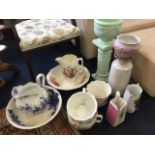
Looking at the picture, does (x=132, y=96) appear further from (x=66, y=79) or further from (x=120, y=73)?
(x=66, y=79)

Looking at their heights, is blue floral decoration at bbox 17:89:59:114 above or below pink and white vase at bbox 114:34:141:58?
below

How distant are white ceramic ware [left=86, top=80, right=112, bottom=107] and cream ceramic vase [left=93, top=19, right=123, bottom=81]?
0.51ft

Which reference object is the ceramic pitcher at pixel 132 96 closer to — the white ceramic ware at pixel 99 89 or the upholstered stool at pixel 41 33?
the white ceramic ware at pixel 99 89

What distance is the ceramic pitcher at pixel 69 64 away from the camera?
138cm

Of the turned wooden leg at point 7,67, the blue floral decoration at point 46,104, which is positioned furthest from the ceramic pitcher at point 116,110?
the turned wooden leg at point 7,67

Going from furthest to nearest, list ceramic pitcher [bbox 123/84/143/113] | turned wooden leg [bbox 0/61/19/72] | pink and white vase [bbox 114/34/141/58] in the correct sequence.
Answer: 1. turned wooden leg [bbox 0/61/19/72]
2. ceramic pitcher [bbox 123/84/143/113]
3. pink and white vase [bbox 114/34/141/58]

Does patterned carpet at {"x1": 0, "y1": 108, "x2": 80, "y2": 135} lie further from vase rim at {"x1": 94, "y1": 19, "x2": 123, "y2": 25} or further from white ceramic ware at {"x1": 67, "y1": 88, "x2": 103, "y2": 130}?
vase rim at {"x1": 94, "y1": 19, "x2": 123, "y2": 25}

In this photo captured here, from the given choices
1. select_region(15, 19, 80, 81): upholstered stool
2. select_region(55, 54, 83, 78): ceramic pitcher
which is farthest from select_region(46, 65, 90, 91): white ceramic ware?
select_region(15, 19, 80, 81): upholstered stool

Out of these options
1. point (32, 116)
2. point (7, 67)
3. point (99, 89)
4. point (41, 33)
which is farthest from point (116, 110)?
point (7, 67)

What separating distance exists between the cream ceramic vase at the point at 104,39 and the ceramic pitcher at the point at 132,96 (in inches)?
11.1

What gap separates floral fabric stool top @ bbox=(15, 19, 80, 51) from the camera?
4.53 feet

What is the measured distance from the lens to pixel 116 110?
3.80ft
